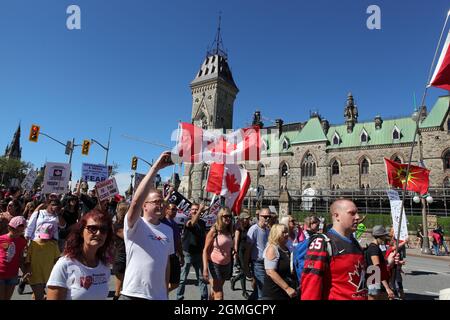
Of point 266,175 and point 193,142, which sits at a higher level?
point 266,175

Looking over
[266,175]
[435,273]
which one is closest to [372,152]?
[266,175]

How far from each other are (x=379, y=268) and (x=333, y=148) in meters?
50.8

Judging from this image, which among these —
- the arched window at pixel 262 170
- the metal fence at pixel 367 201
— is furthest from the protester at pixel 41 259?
the arched window at pixel 262 170

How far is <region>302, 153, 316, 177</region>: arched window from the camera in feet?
172

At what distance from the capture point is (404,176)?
32.4 ft

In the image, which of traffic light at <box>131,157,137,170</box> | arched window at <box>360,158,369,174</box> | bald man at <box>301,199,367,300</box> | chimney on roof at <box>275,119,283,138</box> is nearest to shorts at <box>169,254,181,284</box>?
bald man at <box>301,199,367,300</box>

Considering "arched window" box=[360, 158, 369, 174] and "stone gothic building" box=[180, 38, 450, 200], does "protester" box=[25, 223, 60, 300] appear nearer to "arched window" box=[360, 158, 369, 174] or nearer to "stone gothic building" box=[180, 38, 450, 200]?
"stone gothic building" box=[180, 38, 450, 200]

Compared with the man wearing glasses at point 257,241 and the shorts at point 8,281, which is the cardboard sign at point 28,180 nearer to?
the shorts at point 8,281

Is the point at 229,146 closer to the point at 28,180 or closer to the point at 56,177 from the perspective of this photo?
the point at 56,177

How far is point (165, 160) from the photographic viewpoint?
322cm

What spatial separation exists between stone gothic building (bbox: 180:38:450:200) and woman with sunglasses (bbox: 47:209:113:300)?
43041 mm
